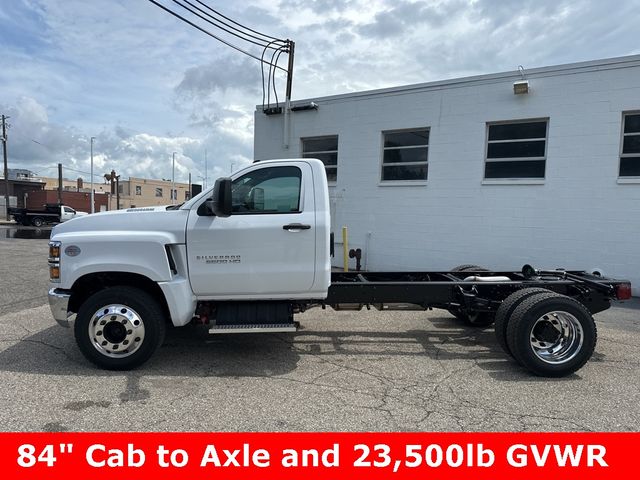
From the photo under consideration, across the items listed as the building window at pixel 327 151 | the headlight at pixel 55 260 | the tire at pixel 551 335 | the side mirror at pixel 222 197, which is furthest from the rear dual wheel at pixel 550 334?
the building window at pixel 327 151

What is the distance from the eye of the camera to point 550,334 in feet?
15.8

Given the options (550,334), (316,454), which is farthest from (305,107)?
(316,454)

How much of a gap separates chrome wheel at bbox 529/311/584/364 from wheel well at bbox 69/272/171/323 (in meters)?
4.00

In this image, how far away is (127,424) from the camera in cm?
347

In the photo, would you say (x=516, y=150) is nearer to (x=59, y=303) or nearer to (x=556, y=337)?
(x=556, y=337)

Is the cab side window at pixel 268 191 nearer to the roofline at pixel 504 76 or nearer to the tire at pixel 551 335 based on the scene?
the tire at pixel 551 335

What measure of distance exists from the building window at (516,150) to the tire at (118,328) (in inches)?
333

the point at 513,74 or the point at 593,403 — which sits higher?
the point at 513,74

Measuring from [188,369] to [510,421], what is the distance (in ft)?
10.3

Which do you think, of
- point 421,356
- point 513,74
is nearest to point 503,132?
point 513,74

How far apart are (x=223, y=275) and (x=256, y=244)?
1.58ft

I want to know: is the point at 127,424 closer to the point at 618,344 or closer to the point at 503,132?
the point at 618,344

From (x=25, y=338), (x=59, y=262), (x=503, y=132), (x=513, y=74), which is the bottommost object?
(x=25, y=338)

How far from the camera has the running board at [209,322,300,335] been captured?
4.66 meters
